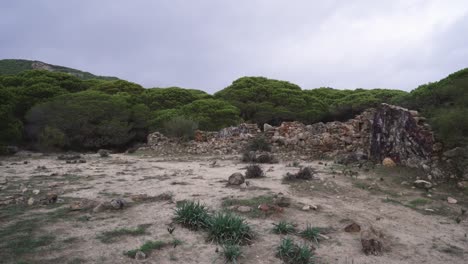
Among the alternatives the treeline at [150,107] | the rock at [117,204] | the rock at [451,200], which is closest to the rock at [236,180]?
the rock at [117,204]

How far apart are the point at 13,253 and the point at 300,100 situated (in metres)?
22.2

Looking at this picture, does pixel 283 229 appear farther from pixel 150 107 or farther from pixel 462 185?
pixel 150 107

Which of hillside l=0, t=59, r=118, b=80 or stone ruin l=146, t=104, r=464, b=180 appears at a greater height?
hillside l=0, t=59, r=118, b=80

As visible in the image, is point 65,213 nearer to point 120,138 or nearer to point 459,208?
point 459,208

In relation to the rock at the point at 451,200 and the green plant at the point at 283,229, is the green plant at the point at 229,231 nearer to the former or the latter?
the green plant at the point at 283,229

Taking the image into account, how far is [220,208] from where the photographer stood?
5.31 meters

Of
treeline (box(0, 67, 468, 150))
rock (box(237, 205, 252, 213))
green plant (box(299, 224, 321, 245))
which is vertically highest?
treeline (box(0, 67, 468, 150))

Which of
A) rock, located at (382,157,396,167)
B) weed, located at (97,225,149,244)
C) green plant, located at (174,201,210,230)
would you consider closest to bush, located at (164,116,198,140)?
rock, located at (382,157,396,167)

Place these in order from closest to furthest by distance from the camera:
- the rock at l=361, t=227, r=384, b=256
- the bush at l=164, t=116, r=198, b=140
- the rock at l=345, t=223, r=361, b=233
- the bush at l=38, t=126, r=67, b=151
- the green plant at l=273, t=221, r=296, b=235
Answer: the rock at l=361, t=227, r=384, b=256 → the green plant at l=273, t=221, r=296, b=235 → the rock at l=345, t=223, r=361, b=233 → the bush at l=38, t=126, r=67, b=151 → the bush at l=164, t=116, r=198, b=140

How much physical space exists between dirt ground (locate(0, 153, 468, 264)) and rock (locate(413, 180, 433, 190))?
123 mm

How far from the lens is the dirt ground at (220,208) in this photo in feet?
12.4

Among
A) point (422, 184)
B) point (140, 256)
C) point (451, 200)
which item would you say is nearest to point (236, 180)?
point (140, 256)

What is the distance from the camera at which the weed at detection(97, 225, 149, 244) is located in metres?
4.04

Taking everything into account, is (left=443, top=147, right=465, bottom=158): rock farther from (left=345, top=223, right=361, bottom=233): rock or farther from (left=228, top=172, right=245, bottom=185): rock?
(left=228, top=172, right=245, bottom=185): rock
